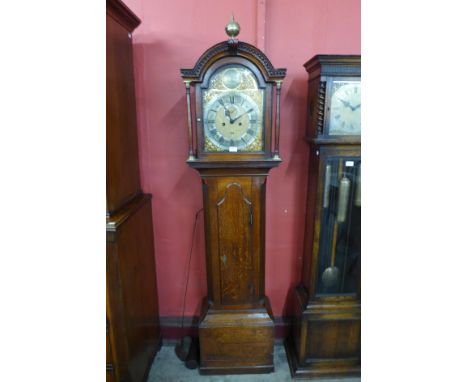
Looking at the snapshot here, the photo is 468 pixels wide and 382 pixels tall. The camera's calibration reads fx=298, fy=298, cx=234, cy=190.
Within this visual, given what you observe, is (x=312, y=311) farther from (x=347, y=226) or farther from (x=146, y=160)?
(x=146, y=160)

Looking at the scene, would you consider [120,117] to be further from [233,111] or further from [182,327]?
[182,327]

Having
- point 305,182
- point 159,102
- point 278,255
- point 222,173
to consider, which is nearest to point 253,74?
point 222,173

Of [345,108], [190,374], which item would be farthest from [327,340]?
[345,108]

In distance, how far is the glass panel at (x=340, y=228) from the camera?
150cm

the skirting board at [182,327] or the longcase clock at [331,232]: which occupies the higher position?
the longcase clock at [331,232]

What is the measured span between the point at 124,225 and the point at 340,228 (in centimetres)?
109

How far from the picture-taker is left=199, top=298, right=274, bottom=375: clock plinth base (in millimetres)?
1646

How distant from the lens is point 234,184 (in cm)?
149

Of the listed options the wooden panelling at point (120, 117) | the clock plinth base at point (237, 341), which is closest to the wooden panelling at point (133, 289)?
the wooden panelling at point (120, 117)

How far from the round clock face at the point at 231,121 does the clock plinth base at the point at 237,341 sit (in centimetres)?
92

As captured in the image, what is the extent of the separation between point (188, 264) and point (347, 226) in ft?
3.22

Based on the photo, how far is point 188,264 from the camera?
189 centimetres

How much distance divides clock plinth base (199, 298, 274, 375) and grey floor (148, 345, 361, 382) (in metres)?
0.03

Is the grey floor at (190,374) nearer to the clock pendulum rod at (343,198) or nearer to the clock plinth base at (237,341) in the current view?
the clock plinth base at (237,341)
